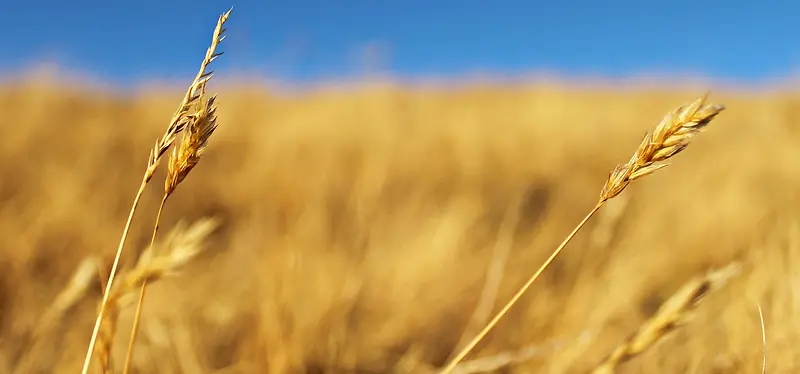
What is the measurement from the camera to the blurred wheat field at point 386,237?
1.04 m

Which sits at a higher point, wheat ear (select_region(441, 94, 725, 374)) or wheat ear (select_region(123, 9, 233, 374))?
wheat ear (select_region(123, 9, 233, 374))

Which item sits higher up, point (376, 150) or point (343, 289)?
point (376, 150)

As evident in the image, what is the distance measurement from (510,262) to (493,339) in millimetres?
408

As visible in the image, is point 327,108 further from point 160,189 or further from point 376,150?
point 160,189

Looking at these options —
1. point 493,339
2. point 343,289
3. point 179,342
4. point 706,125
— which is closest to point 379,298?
point 343,289

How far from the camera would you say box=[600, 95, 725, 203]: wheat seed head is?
379 mm

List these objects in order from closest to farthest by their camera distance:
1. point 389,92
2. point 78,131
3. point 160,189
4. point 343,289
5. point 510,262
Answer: point 343,289
point 510,262
point 160,189
point 78,131
point 389,92

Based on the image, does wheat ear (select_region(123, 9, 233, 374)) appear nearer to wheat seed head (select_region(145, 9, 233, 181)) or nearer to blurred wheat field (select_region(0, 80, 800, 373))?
wheat seed head (select_region(145, 9, 233, 181))

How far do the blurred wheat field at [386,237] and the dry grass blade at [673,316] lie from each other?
21 cm

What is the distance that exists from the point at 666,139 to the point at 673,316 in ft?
0.67

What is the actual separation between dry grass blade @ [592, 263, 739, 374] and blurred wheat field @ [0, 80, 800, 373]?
0.21m

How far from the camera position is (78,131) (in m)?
2.57

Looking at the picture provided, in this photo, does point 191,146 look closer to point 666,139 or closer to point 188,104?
point 188,104

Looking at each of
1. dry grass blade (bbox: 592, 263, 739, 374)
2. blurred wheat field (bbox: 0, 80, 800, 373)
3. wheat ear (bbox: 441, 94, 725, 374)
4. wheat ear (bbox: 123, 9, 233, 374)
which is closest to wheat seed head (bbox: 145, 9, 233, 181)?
wheat ear (bbox: 123, 9, 233, 374)
